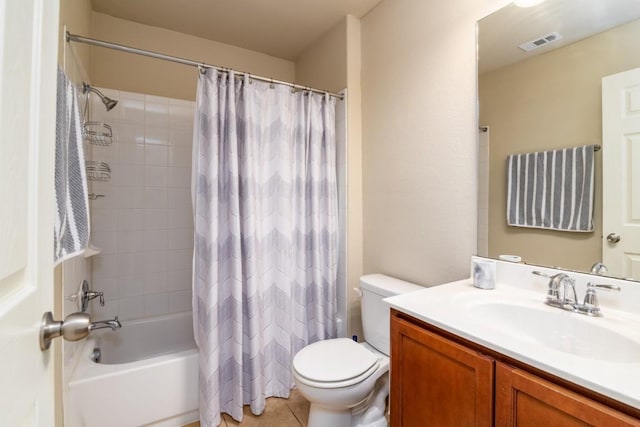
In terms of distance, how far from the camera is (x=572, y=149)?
116 cm

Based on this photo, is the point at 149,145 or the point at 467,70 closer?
the point at 467,70

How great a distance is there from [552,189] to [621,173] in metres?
0.21

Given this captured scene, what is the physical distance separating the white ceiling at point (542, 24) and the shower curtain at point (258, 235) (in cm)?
102

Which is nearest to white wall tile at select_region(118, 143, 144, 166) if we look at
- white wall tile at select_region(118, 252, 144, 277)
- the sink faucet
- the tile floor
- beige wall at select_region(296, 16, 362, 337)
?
white wall tile at select_region(118, 252, 144, 277)

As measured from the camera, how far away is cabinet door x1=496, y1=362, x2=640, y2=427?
64 centimetres

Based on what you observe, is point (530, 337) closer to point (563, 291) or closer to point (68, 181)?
point (563, 291)

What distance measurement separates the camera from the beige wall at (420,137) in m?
1.48

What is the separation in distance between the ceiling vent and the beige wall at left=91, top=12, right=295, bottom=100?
2104mm

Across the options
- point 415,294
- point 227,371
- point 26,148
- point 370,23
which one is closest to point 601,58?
point 415,294

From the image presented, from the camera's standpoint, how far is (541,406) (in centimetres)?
73

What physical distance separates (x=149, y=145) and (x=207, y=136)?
2.89 ft

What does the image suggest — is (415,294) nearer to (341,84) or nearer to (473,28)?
(473,28)

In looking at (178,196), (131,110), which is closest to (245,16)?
(131,110)

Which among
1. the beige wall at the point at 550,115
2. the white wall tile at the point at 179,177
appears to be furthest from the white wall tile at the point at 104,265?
the beige wall at the point at 550,115
